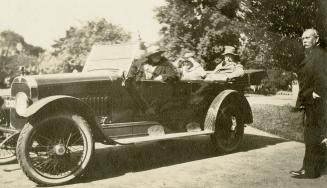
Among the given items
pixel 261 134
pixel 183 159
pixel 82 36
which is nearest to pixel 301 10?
pixel 261 134

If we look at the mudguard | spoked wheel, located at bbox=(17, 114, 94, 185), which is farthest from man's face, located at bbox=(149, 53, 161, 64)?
spoked wheel, located at bbox=(17, 114, 94, 185)

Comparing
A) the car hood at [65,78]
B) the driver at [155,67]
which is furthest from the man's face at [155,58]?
the car hood at [65,78]

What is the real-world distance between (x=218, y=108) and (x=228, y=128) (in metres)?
0.59

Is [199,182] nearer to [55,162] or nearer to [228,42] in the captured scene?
[55,162]

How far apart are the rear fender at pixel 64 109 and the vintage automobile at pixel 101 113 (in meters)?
0.01

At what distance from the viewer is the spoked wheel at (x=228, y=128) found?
314 inches

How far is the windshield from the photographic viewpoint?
7.07 metres

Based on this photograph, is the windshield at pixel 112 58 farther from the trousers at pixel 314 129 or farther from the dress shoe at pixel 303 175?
the dress shoe at pixel 303 175

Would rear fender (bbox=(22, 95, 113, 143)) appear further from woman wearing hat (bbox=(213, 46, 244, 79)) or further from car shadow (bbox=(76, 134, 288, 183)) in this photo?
woman wearing hat (bbox=(213, 46, 244, 79))

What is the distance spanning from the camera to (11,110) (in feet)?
22.0

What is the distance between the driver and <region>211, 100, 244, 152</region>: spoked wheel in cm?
129

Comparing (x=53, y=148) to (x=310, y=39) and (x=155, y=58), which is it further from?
(x=310, y=39)

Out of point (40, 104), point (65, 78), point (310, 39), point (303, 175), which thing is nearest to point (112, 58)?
point (65, 78)

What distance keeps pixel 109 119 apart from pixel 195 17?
42.3 metres
